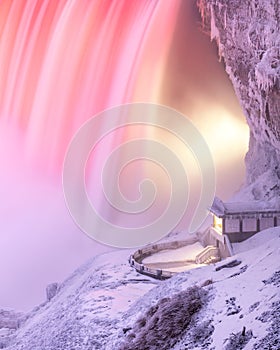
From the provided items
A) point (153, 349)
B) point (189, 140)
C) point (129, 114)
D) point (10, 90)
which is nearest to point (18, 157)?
point (10, 90)

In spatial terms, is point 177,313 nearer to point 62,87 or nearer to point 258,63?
point 258,63

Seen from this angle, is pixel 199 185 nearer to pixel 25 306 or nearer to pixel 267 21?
pixel 25 306

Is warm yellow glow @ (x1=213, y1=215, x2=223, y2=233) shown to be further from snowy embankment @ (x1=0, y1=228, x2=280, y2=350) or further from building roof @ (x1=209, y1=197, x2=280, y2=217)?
snowy embankment @ (x1=0, y1=228, x2=280, y2=350)

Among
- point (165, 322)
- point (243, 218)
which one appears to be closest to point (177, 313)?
point (165, 322)

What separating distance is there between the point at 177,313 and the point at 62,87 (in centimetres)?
4282

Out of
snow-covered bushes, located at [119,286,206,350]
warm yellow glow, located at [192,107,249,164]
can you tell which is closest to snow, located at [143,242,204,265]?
snow-covered bushes, located at [119,286,206,350]

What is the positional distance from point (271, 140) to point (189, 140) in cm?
2101

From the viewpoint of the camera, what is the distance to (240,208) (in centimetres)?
2694

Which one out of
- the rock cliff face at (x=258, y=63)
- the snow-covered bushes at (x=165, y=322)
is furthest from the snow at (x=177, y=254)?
the snow-covered bushes at (x=165, y=322)

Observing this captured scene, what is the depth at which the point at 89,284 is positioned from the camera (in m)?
24.8

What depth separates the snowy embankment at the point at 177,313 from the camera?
1300cm

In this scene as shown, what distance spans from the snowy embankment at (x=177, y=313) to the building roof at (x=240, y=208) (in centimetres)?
594

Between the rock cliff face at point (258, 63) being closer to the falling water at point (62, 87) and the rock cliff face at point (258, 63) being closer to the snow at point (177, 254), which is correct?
the snow at point (177, 254)

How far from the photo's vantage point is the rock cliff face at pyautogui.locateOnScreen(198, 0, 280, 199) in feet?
80.6
